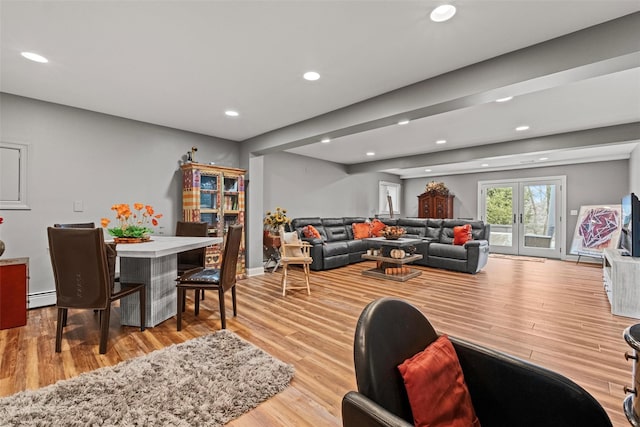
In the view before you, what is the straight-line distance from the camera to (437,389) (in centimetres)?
105

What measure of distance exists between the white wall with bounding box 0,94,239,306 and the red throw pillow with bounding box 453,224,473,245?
534 cm

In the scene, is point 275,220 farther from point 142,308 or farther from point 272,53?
point 272,53

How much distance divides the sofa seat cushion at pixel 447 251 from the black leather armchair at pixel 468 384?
186 inches

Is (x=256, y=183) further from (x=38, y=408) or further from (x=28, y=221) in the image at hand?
(x=38, y=408)

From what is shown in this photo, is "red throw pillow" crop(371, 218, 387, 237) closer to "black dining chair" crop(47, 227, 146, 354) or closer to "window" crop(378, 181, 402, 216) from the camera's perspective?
"window" crop(378, 181, 402, 216)

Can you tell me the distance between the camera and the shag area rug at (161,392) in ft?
5.16

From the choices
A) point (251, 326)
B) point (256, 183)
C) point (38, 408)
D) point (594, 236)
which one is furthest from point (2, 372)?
point (594, 236)

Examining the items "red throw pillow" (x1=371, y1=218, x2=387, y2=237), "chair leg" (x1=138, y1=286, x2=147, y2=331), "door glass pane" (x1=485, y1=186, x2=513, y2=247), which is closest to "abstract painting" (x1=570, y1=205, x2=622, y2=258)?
"door glass pane" (x1=485, y1=186, x2=513, y2=247)

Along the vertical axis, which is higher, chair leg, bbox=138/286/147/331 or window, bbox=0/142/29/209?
window, bbox=0/142/29/209

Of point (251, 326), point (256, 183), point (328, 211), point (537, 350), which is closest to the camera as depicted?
point (537, 350)

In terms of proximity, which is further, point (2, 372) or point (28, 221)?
point (28, 221)

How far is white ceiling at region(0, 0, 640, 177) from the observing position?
1.85 metres

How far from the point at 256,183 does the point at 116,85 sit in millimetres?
2604

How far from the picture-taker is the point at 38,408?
5.33ft
